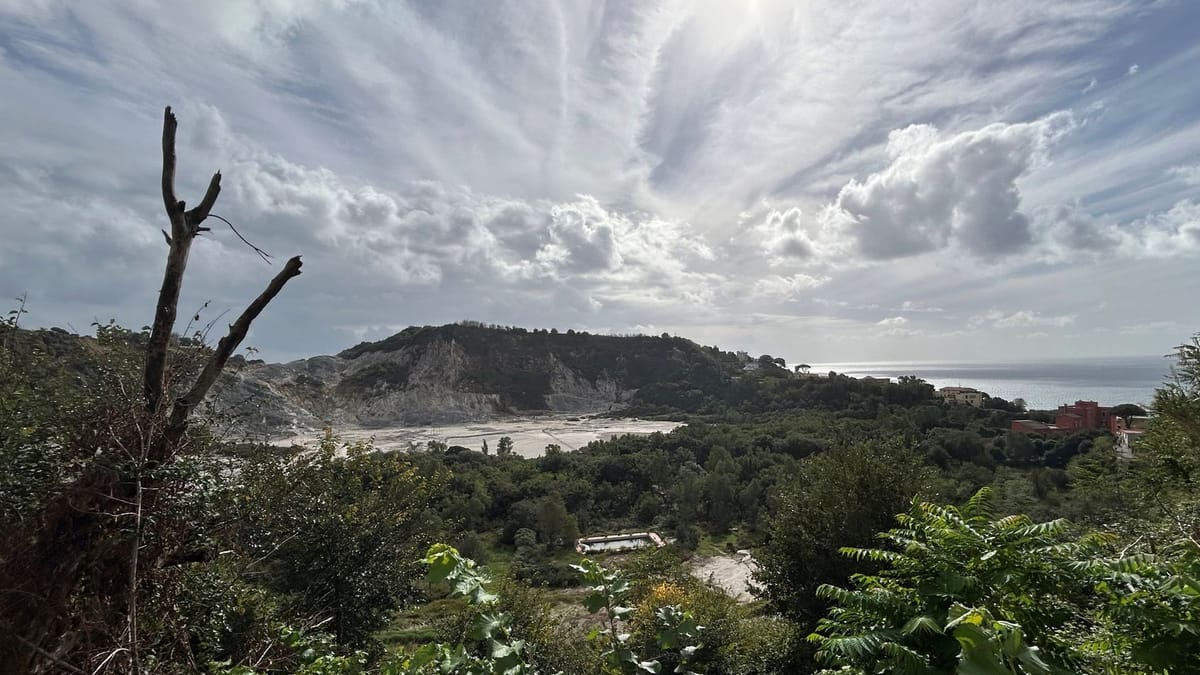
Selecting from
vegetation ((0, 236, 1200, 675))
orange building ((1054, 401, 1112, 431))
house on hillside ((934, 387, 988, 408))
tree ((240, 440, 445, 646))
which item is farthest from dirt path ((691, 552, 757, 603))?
house on hillside ((934, 387, 988, 408))

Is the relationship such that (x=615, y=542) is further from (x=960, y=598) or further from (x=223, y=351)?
(x=960, y=598)

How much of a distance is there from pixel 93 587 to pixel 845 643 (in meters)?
3.90

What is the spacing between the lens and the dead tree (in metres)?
2.63

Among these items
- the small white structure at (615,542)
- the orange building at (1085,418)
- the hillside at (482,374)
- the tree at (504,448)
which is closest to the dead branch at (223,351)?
the small white structure at (615,542)

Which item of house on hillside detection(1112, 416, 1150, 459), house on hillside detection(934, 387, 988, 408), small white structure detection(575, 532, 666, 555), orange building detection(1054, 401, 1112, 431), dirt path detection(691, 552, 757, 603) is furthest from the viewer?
house on hillside detection(934, 387, 988, 408)

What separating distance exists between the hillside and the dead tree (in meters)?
87.6

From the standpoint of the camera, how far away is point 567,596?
88.0ft

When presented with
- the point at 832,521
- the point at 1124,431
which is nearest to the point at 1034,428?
the point at 1124,431

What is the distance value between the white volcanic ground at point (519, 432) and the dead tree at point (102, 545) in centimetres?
6006

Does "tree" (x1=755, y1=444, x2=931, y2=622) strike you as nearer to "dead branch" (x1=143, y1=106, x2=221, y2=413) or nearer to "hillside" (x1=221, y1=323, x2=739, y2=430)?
"dead branch" (x1=143, y1=106, x2=221, y2=413)

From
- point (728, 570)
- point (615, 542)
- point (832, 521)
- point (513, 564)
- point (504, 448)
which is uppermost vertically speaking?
point (832, 521)

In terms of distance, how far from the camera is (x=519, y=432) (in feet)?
275

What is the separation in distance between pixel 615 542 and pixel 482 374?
276 ft

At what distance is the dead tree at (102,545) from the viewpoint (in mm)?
2629
